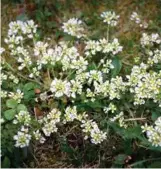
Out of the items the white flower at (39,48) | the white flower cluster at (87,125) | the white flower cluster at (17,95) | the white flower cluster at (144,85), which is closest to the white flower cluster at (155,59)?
the white flower cluster at (144,85)

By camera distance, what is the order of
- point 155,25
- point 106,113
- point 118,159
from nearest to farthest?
1. point 118,159
2. point 106,113
3. point 155,25

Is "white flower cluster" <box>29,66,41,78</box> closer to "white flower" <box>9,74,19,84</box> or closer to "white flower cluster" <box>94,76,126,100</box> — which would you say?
"white flower" <box>9,74,19,84</box>

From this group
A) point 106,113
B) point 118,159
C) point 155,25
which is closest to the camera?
point 118,159

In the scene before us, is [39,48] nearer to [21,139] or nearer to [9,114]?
[9,114]

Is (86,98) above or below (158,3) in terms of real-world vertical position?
below

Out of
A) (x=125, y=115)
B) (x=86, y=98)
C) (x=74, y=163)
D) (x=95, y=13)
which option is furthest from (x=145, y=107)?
(x=95, y=13)

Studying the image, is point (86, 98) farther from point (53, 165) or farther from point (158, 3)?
point (158, 3)

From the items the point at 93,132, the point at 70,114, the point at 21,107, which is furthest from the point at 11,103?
the point at 93,132
